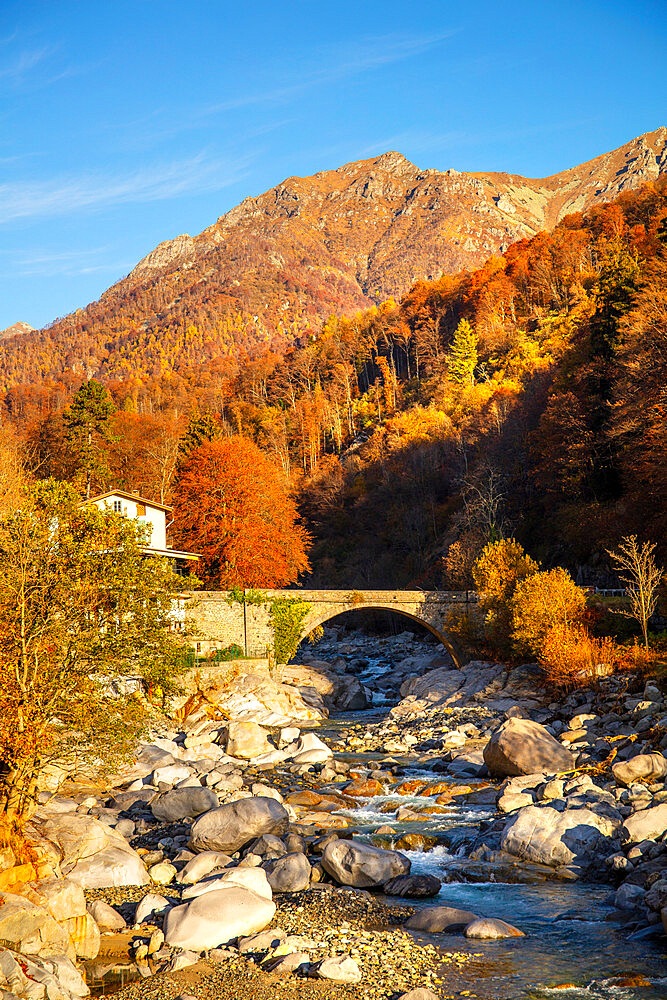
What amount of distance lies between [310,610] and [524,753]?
65.0 feet

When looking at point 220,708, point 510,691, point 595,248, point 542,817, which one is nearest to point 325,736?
point 220,708

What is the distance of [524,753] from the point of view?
69.5ft

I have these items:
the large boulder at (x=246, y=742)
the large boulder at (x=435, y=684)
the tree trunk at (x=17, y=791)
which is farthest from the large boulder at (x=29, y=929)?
the large boulder at (x=435, y=684)

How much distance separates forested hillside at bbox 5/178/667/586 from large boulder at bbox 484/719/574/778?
13142 mm

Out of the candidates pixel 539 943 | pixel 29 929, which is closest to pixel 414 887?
pixel 539 943

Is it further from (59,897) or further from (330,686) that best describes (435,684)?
(59,897)

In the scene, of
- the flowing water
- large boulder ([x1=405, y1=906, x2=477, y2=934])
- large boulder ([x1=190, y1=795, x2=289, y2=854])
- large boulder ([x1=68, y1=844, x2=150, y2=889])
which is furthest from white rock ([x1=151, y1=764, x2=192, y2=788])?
large boulder ([x1=405, y1=906, x2=477, y2=934])

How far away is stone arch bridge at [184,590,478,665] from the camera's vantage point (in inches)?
1511

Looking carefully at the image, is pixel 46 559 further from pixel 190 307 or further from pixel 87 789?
pixel 190 307

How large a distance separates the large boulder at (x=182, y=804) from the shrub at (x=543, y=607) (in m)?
16.6

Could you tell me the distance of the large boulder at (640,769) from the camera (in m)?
18.4

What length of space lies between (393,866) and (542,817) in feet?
11.2

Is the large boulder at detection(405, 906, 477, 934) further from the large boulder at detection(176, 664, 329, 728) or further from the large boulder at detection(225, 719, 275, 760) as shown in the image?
the large boulder at detection(176, 664, 329, 728)

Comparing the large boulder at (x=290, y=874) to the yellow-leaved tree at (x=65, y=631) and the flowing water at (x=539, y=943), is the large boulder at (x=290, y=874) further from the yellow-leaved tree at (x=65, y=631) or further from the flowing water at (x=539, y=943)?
the yellow-leaved tree at (x=65, y=631)
